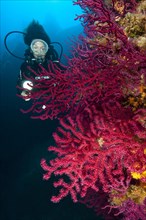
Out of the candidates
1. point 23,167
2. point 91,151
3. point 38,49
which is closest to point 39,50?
point 38,49

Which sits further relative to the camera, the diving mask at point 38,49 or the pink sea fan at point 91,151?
the diving mask at point 38,49

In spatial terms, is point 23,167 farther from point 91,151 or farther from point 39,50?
point 91,151

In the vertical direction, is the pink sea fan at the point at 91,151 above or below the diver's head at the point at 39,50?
below

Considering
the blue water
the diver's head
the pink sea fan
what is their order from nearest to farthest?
the pink sea fan
the diver's head
the blue water

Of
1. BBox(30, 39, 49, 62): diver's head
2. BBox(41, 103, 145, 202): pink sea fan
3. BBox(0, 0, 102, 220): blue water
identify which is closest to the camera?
BBox(41, 103, 145, 202): pink sea fan

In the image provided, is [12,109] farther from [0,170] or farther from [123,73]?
[123,73]

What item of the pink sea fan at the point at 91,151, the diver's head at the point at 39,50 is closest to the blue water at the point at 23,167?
the diver's head at the point at 39,50

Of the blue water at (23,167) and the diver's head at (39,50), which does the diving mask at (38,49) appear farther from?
the blue water at (23,167)

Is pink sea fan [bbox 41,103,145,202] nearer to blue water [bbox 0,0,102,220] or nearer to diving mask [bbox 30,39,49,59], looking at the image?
blue water [bbox 0,0,102,220]

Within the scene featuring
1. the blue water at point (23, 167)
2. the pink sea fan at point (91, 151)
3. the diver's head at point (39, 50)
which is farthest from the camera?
the blue water at point (23, 167)

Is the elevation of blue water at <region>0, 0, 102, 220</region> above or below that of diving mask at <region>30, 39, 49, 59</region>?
below

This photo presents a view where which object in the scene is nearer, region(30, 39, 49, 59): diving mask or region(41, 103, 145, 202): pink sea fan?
region(41, 103, 145, 202): pink sea fan

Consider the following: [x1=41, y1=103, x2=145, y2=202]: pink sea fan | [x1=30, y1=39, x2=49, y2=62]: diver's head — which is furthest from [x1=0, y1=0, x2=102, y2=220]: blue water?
[x1=41, y1=103, x2=145, y2=202]: pink sea fan

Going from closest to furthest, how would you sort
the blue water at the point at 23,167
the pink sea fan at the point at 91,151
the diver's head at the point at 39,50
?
the pink sea fan at the point at 91,151
the diver's head at the point at 39,50
the blue water at the point at 23,167
